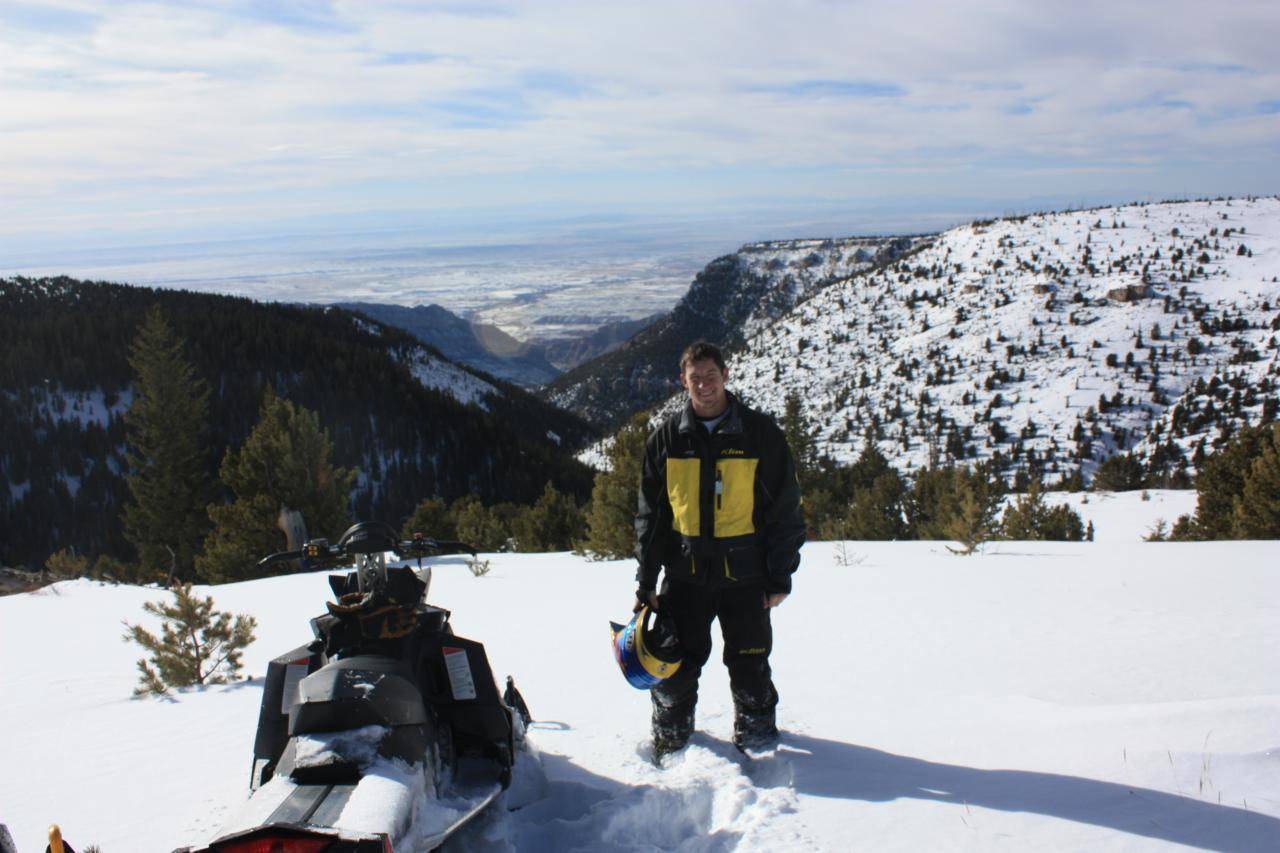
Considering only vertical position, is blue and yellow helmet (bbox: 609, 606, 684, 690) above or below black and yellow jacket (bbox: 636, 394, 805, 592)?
below

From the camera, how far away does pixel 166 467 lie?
3322 cm

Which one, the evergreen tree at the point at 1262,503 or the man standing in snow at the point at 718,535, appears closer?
the man standing in snow at the point at 718,535

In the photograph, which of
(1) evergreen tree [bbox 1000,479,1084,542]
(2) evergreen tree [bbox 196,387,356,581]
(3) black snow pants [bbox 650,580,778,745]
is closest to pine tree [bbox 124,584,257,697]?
(3) black snow pants [bbox 650,580,778,745]

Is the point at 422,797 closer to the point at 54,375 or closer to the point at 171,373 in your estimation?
the point at 171,373

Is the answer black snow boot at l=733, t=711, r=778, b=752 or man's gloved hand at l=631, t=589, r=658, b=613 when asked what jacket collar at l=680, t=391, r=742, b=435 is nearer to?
man's gloved hand at l=631, t=589, r=658, b=613

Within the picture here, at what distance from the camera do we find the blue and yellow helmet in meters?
3.65

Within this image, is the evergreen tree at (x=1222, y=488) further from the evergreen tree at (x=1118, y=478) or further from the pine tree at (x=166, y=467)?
the pine tree at (x=166, y=467)

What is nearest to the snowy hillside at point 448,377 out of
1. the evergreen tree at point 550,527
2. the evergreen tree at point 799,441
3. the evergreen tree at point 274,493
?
the evergreen tree at point 799,441

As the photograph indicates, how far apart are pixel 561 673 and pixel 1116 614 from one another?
469 cm

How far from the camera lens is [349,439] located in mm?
71562

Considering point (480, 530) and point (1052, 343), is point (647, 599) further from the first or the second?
point (1052, 343)

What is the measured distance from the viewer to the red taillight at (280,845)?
76.7 inches

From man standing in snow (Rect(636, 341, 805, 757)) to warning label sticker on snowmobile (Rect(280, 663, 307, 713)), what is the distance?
1.59 m

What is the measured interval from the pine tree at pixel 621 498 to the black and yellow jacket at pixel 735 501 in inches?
444
